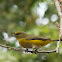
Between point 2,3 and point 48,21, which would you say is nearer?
point 48,21

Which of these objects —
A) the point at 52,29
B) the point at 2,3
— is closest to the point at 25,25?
the point at 2,3

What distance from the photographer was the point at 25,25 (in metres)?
5.61

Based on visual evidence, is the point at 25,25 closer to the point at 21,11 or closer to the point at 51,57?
the point at 21,11

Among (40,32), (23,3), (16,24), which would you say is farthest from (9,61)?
(23,3)

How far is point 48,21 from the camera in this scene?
5.11 metres

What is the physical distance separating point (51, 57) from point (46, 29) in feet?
3.11

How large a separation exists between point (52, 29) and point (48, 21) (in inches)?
35.7

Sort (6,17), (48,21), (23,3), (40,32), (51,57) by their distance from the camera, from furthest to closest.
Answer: (23,3)
(6,17)
(48,21)
(51,57)
(40,32)

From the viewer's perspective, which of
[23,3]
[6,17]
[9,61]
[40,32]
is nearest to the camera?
[9,61]

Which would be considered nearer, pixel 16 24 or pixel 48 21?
pixel 48 21

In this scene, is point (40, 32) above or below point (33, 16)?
below

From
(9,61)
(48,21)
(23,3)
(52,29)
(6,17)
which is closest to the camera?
(9,61)

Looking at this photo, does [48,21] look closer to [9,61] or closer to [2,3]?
[2,3]

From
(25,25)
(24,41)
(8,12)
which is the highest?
(8,12)
